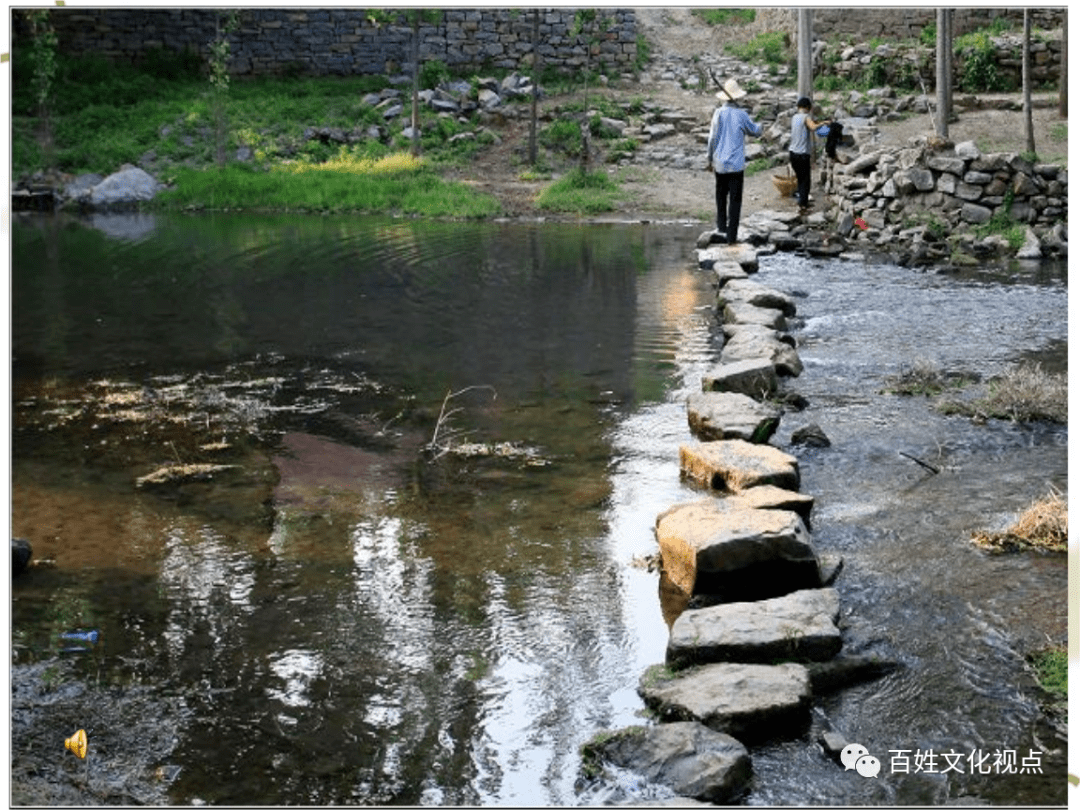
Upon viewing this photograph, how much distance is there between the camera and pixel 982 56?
81.6 feet

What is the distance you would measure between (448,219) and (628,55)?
11838mm

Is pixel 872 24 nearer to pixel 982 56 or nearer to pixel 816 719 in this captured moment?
pixel 982 56

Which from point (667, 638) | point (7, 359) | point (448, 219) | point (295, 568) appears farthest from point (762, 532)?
point (448, 219)

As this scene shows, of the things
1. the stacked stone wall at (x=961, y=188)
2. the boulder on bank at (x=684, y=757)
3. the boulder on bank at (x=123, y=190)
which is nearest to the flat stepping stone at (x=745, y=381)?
the boulder on bank at (x=684, y=757)

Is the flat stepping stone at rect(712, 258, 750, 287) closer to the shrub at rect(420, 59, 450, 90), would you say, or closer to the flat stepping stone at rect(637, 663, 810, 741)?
the flat stepping stone at rect(637, 663, 810, 741)

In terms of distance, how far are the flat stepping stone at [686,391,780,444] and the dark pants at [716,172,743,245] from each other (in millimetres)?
6964

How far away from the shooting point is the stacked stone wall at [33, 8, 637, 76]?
102ft

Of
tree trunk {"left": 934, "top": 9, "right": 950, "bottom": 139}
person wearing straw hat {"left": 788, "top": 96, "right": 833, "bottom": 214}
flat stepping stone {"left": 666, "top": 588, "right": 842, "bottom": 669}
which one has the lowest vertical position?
flat stepping stone {"left": 666, "top": 588, "right": 842, "bottom": 669}

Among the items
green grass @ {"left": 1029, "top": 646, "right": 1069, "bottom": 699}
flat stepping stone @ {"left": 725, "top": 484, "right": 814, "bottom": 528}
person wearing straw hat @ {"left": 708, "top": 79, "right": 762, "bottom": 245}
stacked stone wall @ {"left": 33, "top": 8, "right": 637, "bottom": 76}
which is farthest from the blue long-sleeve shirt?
stacked stone wall @ {"left": 33, "top": 8, "right": 637, "bottom": 76}

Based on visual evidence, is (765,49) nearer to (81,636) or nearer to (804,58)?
(804,58)

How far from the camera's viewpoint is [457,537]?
637cm

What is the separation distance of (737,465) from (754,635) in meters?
2.01

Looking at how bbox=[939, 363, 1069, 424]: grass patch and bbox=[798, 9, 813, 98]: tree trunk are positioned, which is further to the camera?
bbox=[798, 9, 813, 98]: tree trunk

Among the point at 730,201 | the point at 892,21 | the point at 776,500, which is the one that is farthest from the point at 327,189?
the point at 776,500
